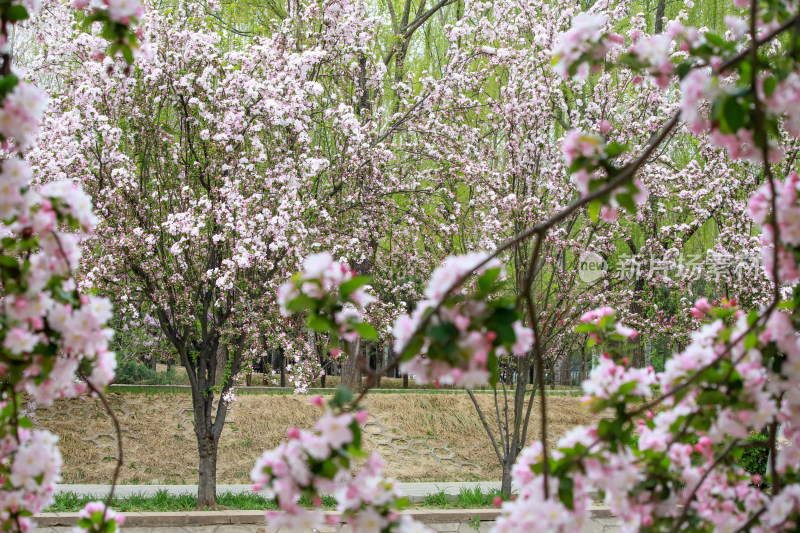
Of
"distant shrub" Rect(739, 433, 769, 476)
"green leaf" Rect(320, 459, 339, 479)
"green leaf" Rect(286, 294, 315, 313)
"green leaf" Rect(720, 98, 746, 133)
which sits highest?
"green leaf" Rect(720, 98, 746, 133)

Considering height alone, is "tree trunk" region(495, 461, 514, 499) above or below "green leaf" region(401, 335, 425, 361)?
below

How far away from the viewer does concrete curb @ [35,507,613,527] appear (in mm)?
6234

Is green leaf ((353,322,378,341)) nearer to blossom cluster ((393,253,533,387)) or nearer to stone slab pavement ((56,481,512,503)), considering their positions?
blossom cluster ((393,253,533,387))

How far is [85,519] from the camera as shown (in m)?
2.20

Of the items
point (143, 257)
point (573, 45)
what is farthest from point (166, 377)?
point (573, 45)

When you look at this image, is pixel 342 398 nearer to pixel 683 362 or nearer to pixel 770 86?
pixel 683 362

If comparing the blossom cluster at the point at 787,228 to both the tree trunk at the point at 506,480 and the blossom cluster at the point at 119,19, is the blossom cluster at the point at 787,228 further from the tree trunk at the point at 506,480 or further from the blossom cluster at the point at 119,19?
the tree trunk at the point at 506,480

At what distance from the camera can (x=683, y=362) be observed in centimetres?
196

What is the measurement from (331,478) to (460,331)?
0.49 metres

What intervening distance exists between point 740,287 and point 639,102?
11.0ft

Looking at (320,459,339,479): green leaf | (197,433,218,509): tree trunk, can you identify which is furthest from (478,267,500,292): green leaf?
(197,433,218,509): tree trunk

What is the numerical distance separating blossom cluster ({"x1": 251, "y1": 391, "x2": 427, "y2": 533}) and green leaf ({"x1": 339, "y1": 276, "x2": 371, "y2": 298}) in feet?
0.84

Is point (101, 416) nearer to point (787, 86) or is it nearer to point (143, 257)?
point (143, 257)

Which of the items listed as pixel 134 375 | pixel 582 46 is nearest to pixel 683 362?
pixel 582 46
